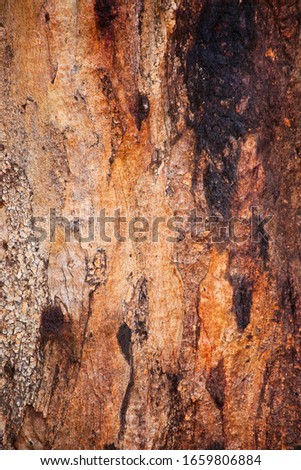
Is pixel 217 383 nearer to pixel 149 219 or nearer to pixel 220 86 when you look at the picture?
pixel 149 219

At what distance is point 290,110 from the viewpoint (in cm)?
150

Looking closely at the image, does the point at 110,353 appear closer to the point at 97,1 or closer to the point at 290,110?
the point at 290,110

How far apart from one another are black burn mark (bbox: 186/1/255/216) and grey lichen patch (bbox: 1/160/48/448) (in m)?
0.68

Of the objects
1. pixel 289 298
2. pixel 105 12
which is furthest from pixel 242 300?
pixel 105 12

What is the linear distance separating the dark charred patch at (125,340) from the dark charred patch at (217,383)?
0.29m

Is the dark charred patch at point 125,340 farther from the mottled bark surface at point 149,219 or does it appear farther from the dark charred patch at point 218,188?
the dark charred patch at point 218,188

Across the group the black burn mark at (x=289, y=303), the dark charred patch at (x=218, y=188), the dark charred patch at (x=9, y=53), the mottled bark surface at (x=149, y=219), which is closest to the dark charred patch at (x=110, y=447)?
the mottled bark surface at (x=149, y=219)

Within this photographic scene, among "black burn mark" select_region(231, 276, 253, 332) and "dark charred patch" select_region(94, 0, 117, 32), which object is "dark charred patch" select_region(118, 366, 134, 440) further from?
"dark charred patch" select_region(94, 0, 117, 32)

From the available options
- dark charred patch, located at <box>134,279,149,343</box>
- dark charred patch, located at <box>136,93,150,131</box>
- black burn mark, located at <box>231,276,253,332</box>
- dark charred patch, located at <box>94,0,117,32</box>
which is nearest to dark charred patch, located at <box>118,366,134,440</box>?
dark charred patch, located at <box>134,279,149,343</box>

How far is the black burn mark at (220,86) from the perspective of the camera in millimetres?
1406

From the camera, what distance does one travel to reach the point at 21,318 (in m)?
1.62

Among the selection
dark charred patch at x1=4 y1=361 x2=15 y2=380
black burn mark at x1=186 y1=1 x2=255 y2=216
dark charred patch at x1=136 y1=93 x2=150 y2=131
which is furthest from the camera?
dark charred patch at x1=4 y1=361 x2=15 y2=380

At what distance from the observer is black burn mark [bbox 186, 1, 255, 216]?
1.41 meters

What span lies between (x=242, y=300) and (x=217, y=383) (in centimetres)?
31
